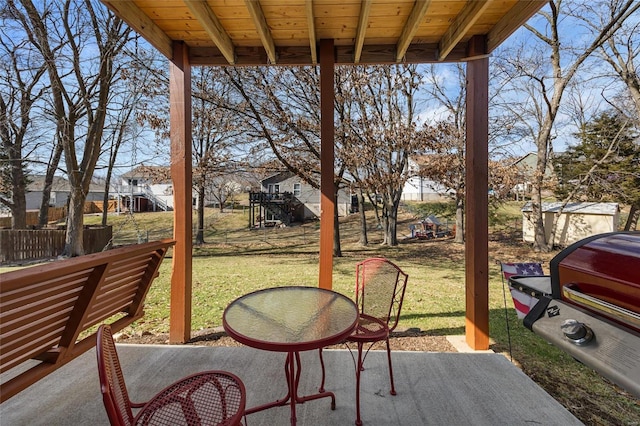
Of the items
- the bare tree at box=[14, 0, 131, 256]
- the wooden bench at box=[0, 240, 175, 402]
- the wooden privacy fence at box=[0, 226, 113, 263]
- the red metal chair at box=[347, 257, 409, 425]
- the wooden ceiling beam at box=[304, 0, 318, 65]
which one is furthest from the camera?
the wooden privacy fence at box=[0, 226, 113, 263]

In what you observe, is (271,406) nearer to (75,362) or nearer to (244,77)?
(75,362)

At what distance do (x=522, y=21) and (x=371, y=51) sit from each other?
1191mm

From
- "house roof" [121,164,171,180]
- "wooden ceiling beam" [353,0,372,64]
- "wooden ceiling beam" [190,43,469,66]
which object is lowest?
"house roof" [121,164,171,180]

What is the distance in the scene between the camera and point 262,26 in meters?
2.40

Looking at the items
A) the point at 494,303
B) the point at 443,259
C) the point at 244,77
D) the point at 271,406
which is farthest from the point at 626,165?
the point at 271,406

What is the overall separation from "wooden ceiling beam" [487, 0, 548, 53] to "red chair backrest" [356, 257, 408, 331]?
198cm

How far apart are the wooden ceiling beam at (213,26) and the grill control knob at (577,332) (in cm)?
277

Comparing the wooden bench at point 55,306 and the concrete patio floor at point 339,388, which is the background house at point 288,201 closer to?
the concrete patio floor at point 339,388

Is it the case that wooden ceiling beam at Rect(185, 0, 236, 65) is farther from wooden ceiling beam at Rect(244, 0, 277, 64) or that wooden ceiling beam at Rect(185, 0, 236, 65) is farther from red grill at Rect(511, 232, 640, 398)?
red grill at Rect(511, 232, 640, 398)

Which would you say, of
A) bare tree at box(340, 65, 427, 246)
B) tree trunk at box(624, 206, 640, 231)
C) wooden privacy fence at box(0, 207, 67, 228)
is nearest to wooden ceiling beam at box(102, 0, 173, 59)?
bare tree at box(340, 65, 427, 246)

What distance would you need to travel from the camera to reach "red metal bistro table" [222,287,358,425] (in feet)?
4.69

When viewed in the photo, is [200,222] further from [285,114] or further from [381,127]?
[381,127]

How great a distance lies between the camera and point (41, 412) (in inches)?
73.0

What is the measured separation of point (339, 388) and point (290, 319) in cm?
79
